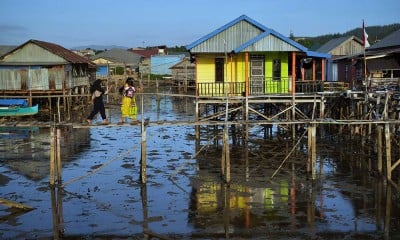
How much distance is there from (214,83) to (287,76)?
12.8ft

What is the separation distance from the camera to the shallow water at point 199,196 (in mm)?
11906

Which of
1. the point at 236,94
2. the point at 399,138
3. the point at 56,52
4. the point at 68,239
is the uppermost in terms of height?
the point at 56,52

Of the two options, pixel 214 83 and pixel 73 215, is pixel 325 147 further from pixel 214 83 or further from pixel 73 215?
pixel 73 215

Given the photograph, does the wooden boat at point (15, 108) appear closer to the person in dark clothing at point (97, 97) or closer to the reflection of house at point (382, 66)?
the person in dark clothing at point (97, 97)

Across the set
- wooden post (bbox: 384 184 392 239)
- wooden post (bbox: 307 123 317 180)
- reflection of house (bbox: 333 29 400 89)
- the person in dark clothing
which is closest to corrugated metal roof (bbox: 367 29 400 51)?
reflection of house (bbox: 333 29 400 89)

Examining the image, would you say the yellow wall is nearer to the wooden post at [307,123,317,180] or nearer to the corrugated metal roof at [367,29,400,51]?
the wooden post at [307,123,317,180]

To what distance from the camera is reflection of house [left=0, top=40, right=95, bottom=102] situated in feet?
117

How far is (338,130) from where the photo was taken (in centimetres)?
2534

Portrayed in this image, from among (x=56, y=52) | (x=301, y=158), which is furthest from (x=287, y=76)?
(x=56, y=52)

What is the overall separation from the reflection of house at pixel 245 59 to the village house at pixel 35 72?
14.8m

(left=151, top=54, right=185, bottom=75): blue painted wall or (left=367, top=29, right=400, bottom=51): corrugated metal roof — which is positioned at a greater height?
(left=151, top=54, right=185, bottom=75): blue painted wall

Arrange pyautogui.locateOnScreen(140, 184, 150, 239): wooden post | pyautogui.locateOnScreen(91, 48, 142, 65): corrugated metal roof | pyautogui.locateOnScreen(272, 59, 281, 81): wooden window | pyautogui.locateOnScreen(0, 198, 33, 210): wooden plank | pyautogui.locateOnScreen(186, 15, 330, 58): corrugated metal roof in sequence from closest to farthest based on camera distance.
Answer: pyautogui.locateOnScreen(140, 184, 150, 239): wooden post < pyautogui.locateOnScreen(0, 198, 33, 210): wooden plank < pyautogui.locateOnScreen(186, 15, 330, 58): corrugated metal roof < pyautogui.locateOnScreen(272, 59, 281, 81): wooden window < pyautogui.locateOnScreen(91, 48, 142, 65): corrugated metal roof

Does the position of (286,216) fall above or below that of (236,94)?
below

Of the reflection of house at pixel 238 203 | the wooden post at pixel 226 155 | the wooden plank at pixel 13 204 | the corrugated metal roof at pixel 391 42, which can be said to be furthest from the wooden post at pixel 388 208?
the corrugated metal roof at pixel 391 42
